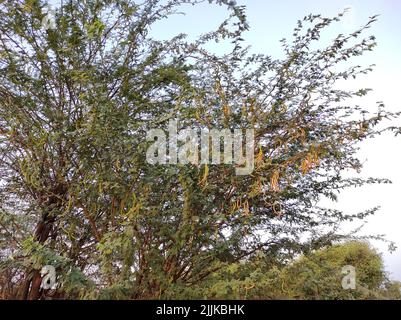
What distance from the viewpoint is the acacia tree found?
2631 mm

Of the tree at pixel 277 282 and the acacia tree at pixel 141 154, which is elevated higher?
the acacia tree at pixel 141 154

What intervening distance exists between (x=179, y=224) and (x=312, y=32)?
1887mm

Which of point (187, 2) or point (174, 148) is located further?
point (187, 2)

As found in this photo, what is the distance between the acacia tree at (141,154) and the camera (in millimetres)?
2631

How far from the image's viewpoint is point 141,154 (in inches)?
106

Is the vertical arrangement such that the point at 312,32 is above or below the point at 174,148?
above

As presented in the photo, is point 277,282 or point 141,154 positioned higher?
point 141,154

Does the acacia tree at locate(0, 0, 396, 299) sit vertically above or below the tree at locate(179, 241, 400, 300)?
above

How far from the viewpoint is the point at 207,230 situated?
266cm

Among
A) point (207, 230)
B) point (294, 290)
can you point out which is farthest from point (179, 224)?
point (294, 290)

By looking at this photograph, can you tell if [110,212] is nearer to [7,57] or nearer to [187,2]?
[7,57]
